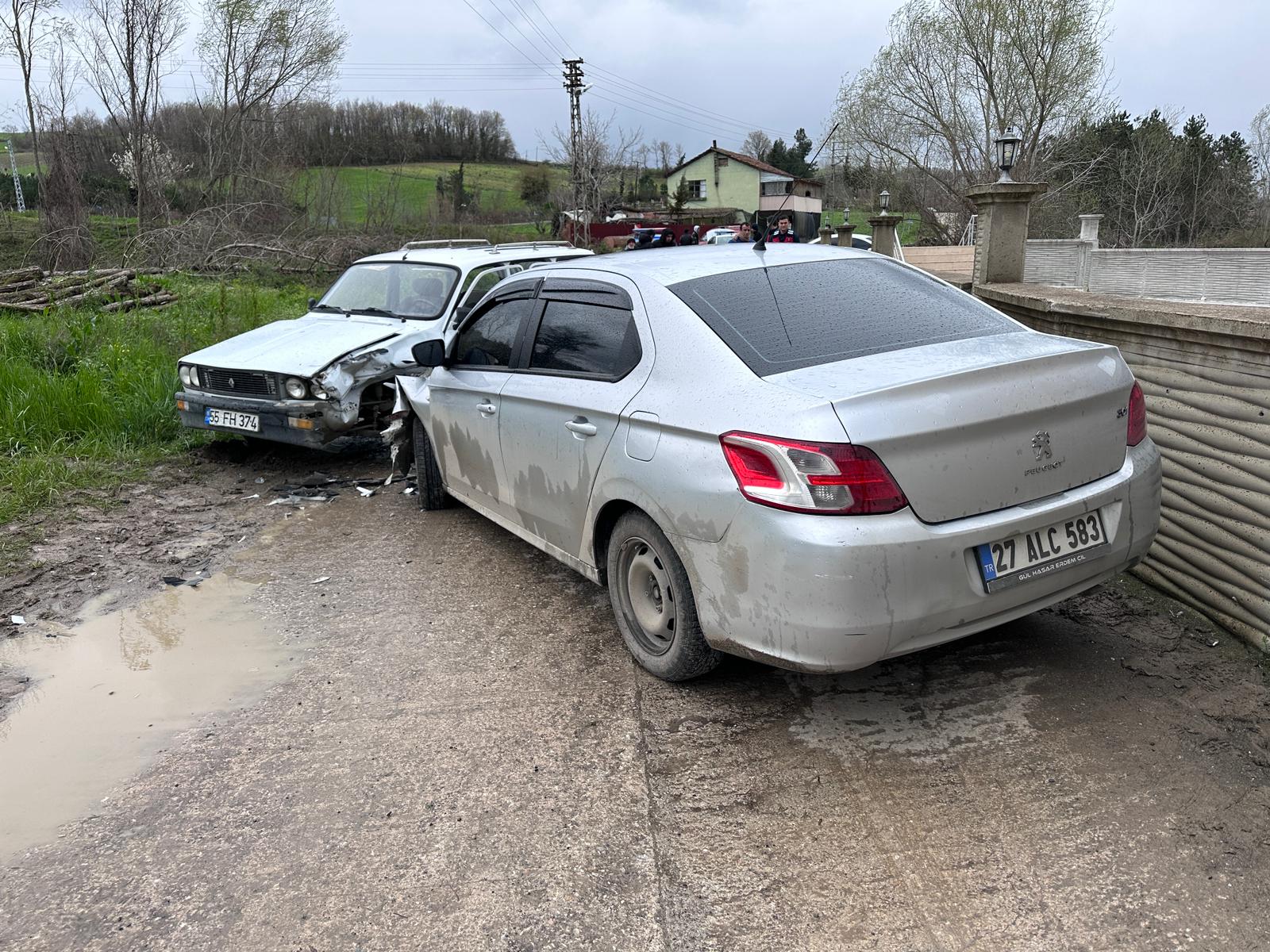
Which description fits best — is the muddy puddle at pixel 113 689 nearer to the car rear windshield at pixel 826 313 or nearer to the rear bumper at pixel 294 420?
the rear bumper at pixel 294 420

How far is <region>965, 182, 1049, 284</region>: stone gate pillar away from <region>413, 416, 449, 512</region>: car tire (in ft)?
15.5

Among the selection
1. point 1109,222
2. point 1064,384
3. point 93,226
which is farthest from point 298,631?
point 1109,222

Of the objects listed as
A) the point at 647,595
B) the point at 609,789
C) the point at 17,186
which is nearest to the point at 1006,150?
the point at 647,595

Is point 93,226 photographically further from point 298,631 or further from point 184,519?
point 298,631

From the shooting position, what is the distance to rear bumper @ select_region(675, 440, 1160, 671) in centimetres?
272

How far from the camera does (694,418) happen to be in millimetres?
3129

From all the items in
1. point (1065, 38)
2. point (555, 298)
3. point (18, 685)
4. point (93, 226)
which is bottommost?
point (18, 685)

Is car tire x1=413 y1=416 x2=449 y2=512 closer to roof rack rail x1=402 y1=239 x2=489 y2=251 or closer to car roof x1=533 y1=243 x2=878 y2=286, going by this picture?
car roof x1=533 y1=243 x2=878 y2=286

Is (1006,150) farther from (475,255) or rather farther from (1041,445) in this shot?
(1041,445)

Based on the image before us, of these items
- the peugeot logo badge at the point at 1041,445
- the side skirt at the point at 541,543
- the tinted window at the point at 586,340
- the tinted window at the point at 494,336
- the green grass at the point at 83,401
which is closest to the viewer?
the peugeot logo badge at the point at 1041,445

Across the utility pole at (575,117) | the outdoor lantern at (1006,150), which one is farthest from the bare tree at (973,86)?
the outdoor lantern at (1006,150)

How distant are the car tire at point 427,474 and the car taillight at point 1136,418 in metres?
3.92

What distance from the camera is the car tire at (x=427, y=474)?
595 centimetres

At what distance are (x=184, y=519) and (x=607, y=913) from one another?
497 centimetres
